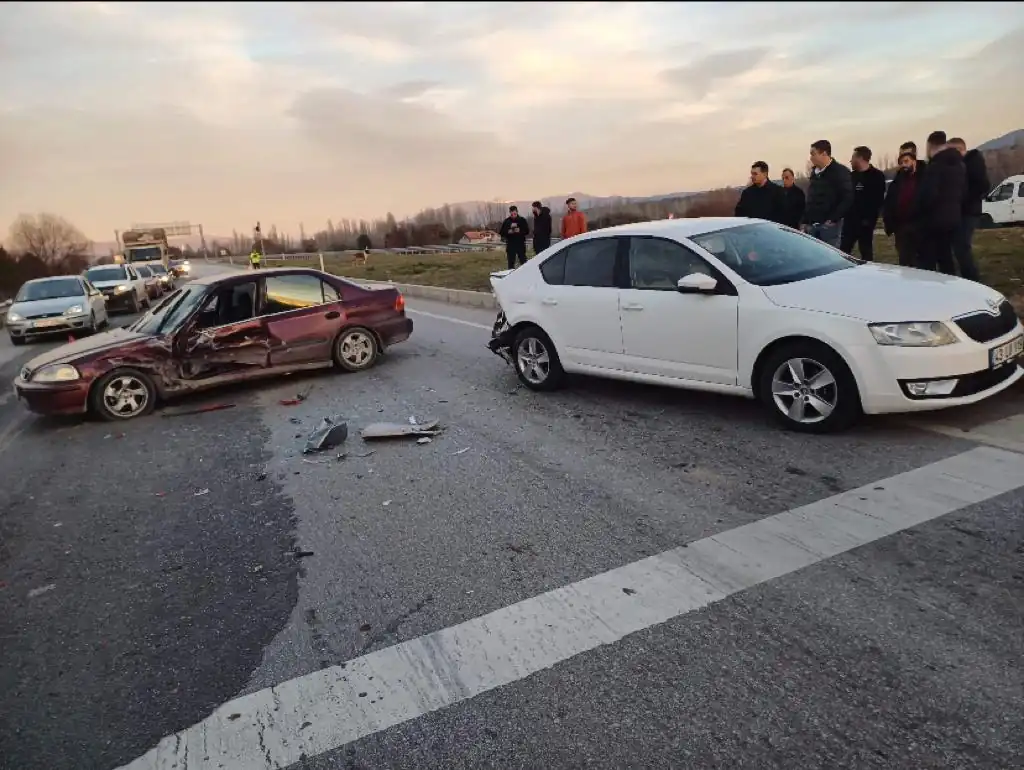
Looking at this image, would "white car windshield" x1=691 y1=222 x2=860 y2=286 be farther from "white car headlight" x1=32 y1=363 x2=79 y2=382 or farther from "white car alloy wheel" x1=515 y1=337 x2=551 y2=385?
"white car headlight" x1=32 y1=363 x2=79 y2=382

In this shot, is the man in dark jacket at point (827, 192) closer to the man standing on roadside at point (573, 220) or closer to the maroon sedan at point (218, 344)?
the maroon sedan at point (218, 344)

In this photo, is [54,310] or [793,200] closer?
[793,200]

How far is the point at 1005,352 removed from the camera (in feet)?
17.6

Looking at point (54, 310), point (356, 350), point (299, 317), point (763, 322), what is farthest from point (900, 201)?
point (54, 310)

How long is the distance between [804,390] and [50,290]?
18550 millimetres

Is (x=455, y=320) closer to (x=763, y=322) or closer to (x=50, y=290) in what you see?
(x=763, y=322)

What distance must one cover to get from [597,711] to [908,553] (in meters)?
1.88

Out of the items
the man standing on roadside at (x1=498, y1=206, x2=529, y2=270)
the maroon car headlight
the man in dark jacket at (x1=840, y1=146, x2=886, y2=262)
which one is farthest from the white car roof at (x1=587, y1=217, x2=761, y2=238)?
the man standing on roadside at (x1=498, y1=206, x2=529, y2=270)

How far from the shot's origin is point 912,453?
16.2ft

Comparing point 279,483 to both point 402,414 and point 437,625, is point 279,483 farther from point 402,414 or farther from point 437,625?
point 437,625

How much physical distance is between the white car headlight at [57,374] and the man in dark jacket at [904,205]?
30.2ft

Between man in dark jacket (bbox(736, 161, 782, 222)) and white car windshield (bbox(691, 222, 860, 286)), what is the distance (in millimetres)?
3116

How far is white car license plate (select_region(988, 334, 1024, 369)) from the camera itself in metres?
5.22

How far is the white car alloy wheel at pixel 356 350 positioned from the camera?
964 centimetres
